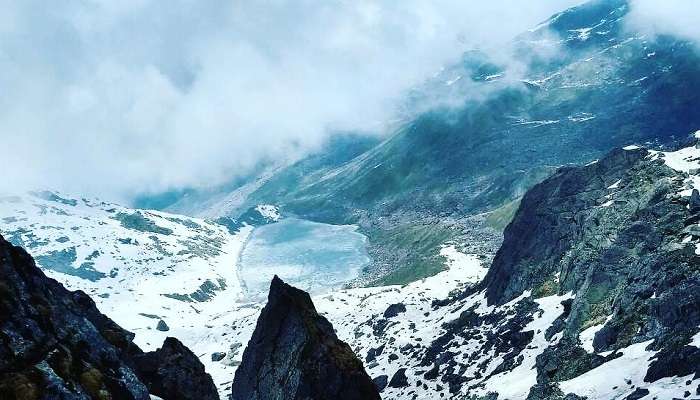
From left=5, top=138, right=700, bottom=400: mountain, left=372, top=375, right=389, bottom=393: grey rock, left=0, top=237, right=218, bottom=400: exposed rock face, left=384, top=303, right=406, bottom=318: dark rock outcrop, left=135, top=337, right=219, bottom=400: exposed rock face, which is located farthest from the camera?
left=384, top=303, right=406, bottom=318: dark rock outcrop

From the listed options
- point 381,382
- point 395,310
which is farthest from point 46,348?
point 395,310

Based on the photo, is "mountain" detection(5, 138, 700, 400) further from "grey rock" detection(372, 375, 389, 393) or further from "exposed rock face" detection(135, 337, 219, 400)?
"exposed rock face" detection(135, 337, 219, 400)

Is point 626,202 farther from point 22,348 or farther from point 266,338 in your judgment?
point 22,348

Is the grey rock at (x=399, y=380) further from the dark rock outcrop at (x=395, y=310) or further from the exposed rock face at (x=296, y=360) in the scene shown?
the exposed rock face at (x=296, y=360)

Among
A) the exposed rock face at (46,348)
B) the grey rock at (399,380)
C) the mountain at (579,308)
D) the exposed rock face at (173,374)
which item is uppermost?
the exposed rock face at (46,348)

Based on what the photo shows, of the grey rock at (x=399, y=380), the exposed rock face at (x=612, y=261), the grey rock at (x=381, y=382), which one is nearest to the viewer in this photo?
the exposed rock face at (x=612, y=261)

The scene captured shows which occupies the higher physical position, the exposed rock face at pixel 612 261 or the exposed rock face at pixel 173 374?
the exposed rock face at pixel 173 374

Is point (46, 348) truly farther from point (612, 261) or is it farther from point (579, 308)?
point (612, 261)

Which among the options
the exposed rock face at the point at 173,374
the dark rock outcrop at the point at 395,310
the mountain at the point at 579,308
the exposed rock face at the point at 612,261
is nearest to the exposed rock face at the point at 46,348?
the exposed rock face at the point at 173,374

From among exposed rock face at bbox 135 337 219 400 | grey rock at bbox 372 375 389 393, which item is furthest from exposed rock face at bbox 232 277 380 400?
grey rock at bbox 372 375 389 393
